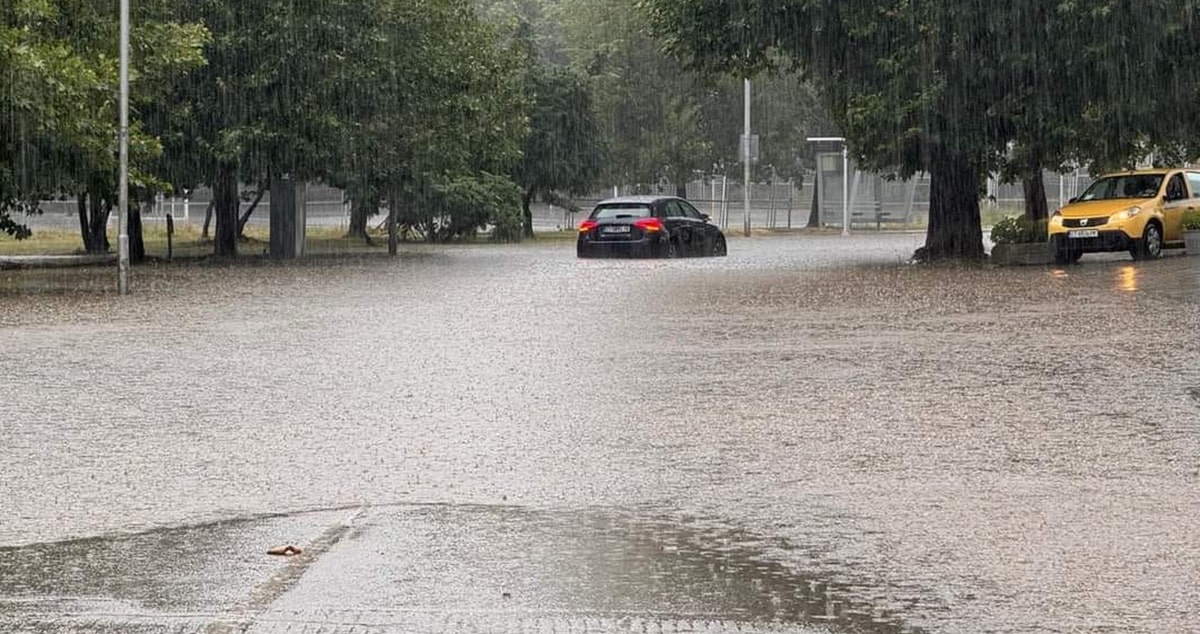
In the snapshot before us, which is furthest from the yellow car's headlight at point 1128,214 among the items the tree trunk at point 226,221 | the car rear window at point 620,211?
the tree trunk at point 226,221

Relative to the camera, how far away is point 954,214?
36.7 m

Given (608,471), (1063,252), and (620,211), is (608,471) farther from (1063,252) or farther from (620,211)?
(620,211)

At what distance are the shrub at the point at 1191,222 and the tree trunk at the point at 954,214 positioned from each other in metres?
3.81

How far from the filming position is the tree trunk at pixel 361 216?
4956cm

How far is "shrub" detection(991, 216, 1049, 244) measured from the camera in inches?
1406

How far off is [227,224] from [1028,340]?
87.3 feet

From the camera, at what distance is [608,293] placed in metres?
26.8

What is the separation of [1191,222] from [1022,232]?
3.04m

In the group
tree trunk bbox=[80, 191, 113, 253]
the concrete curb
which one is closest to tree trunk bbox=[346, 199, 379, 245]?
tree trunk bbox=[80, 191, 113, 253]

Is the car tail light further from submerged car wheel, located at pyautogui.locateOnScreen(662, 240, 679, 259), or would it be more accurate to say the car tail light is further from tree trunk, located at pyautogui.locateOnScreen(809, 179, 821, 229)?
tree trunk, located at pyautogui.locateOnScreen(809, 179, 821, 229)

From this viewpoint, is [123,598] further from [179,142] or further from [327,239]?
[327,239]

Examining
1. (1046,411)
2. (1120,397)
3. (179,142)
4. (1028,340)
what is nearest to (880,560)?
(1046,411)

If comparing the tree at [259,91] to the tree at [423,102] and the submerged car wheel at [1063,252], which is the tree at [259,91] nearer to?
the tree at [423,102]

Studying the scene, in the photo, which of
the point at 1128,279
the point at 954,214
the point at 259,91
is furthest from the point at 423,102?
the point at 1128,279
